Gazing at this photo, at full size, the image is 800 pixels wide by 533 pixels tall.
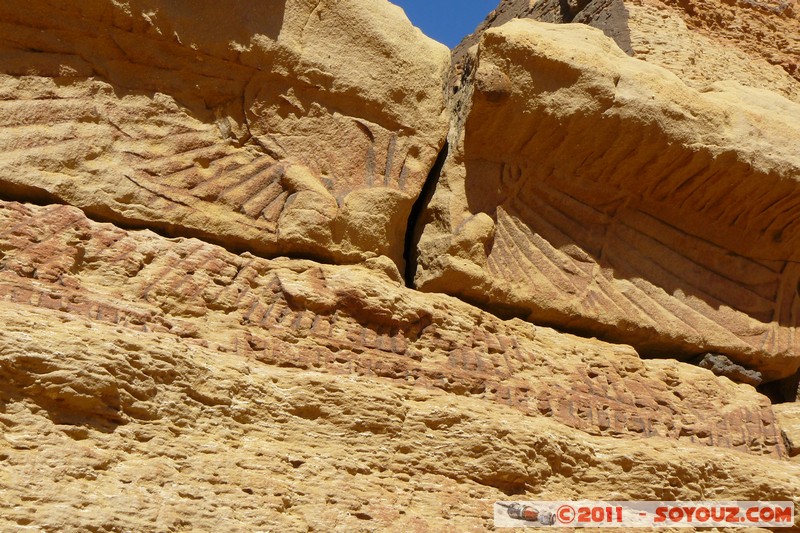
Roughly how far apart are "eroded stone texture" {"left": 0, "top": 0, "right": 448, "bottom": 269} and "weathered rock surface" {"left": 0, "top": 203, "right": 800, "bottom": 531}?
0.50 feet

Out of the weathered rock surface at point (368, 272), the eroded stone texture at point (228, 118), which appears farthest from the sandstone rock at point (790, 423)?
the eroded stone texture at point (228, 118)

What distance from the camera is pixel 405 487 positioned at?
3.03 m

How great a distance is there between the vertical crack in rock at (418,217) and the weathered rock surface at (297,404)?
311mm

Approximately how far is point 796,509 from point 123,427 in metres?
2.53

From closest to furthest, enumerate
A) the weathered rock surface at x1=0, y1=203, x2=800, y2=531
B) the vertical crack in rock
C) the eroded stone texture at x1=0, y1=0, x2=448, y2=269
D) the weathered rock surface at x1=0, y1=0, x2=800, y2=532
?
the weathered rock surface at x1=0, y1=203, x2=800, y2=531
the weathered rock surface at x1=0, y1=0, x2=800, y2=532
the eroded stone texture at x1=0, y1=0, x2=448, y2=269
the vertical crack in rock

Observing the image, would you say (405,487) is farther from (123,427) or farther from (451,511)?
(123,427)

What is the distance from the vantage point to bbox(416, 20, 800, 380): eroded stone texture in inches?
156

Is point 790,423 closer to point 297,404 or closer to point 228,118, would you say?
point 297,404

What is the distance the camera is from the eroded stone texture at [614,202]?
3.97m

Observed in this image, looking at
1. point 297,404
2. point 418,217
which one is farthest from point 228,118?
point 297,404

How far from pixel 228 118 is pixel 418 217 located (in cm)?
91

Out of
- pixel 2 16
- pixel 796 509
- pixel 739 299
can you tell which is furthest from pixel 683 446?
pixel 2 16

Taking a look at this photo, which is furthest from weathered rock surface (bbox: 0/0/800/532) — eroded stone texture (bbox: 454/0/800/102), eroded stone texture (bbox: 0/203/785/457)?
eroded stone texture (bbox: 454/0/800/102)

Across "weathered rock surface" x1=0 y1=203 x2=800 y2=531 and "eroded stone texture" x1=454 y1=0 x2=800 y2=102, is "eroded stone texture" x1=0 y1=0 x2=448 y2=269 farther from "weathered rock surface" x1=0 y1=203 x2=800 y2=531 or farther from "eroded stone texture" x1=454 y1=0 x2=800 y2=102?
"eroded stone texture" x1=454 y1=0 x2=800 y2=102
